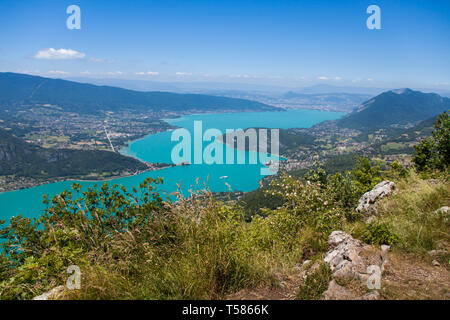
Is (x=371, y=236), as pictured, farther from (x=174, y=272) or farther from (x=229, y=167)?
(x=229, y=167)

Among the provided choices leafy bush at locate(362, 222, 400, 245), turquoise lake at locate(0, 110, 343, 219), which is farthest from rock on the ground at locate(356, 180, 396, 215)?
turquoise lake at locate(0, 110, 343, 219)

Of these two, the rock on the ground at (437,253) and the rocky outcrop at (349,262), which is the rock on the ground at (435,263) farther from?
the rocky outcrop at (349,262)

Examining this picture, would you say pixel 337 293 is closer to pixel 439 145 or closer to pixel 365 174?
pixel 439 145

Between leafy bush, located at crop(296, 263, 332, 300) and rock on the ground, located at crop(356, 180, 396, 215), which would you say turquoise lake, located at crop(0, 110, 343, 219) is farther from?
leafy bush, located at crop(296, 263, 332, 300)

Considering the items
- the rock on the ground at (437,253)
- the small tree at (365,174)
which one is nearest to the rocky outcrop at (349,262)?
the rock on the ground at (437,253)

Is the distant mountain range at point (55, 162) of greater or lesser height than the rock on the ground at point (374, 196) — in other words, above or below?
below

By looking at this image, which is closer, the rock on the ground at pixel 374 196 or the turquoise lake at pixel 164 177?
the rock on the ground at pixel 374 196
